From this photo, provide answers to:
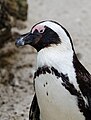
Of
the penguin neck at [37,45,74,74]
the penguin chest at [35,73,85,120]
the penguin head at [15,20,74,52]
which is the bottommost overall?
the penguin chest at [35,73,85,120]

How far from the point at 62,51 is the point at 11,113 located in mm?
1329

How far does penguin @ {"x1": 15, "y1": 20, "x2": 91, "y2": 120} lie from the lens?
8.72 ft

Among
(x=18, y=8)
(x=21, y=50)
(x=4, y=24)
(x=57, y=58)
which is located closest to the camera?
(x=57, y=58)

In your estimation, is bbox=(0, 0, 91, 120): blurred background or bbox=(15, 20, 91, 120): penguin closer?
bbox=(15, 20, 91, 120): penguin

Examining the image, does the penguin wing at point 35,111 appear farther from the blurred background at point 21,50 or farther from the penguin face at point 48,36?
the blurred background at point 21,50

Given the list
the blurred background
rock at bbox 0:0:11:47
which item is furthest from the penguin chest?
rock at bbox 0:0:11:47

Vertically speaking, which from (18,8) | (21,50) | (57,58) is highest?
(18,8)

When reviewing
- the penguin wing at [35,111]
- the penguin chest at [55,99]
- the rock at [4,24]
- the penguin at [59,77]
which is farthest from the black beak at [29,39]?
the rock at [4,24]

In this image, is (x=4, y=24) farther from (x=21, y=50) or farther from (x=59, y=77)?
(x=59, y=77)

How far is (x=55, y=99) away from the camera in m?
2.68

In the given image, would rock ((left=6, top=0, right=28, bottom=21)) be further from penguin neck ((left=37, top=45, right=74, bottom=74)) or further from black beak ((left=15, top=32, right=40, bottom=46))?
penguin neck ((left=37, top=45, right=74, bottom=74))

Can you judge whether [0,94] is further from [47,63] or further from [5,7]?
[47,63]

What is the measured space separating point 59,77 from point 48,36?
22 cm

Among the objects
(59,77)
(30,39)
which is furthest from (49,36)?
(59,77)
